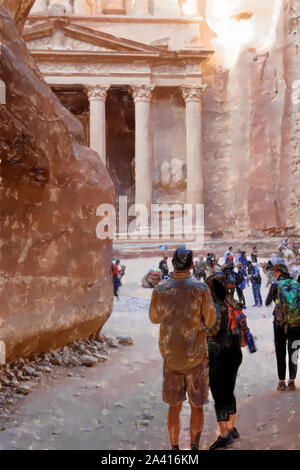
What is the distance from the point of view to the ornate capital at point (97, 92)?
76.5 feet

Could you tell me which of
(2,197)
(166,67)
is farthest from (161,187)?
(2,197)

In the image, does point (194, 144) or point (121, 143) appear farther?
point (121, 143)

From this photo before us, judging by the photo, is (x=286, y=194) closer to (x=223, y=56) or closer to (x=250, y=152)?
(x=250, y=152)

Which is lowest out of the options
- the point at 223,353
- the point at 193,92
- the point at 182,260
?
the point at 223,353

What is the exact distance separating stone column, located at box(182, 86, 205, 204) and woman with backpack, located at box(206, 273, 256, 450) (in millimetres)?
20278

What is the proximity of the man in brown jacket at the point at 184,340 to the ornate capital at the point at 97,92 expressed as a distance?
21231 mm

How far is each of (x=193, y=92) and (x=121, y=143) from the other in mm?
5142

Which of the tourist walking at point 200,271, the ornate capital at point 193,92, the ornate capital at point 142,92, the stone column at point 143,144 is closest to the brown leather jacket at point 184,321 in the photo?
the tourist walking at point 200,271

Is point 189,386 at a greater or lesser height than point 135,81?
lesser

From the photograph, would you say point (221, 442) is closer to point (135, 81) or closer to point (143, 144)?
point (143, 144)

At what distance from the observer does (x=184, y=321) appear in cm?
340

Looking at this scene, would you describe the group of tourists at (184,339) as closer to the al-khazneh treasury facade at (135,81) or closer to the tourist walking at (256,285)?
the tourist walking at (256,285)

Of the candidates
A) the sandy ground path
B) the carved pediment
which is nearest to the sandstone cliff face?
the sandy ground path

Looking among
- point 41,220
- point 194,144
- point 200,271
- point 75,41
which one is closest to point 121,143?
point 194,144
